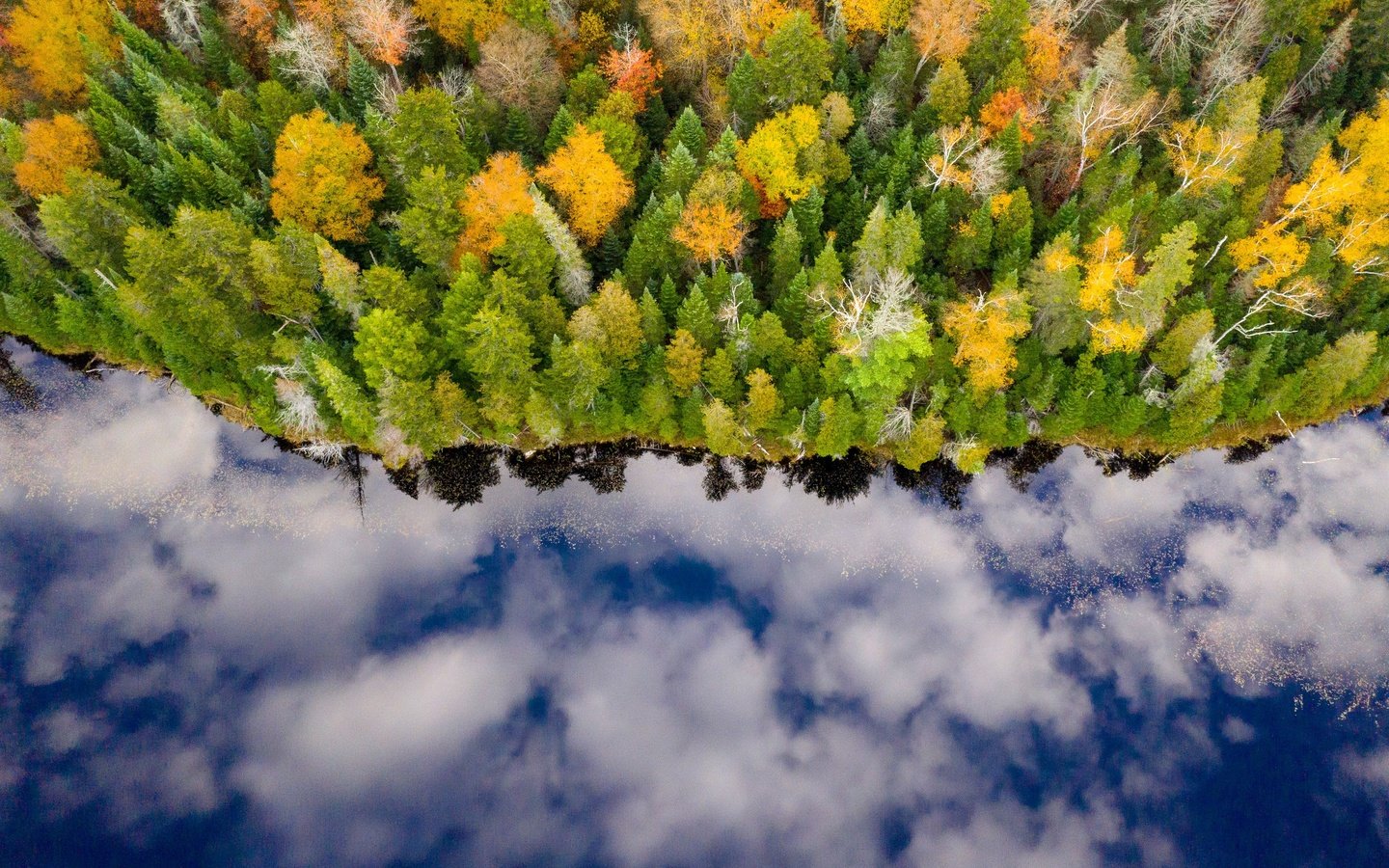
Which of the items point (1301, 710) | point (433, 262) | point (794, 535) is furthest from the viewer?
point (794, 535)

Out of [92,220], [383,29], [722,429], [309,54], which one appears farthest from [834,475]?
[92,220]

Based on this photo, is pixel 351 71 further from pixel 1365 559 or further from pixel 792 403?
pixel 1365 559

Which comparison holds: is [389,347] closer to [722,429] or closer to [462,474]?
[462,474]

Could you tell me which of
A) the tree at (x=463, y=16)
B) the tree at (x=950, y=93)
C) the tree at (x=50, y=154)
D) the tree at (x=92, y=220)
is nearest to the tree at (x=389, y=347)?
the tree at (x=92, y=220)

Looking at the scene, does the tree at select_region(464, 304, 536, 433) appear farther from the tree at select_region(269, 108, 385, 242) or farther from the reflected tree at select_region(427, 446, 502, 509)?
the tree at select_region(269, 108, 385, 242)

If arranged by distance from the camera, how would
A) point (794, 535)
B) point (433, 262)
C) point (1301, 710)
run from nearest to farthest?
1. point (1301, 710)
2. point (433, 262)
3. point (794, 535)

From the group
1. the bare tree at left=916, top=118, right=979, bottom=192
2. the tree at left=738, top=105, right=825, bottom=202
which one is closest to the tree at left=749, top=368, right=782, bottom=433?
the tree at left=738, top=105, right=825, bottom=202

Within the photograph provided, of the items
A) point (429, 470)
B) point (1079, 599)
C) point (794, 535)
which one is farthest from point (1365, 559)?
point (429, 470)
